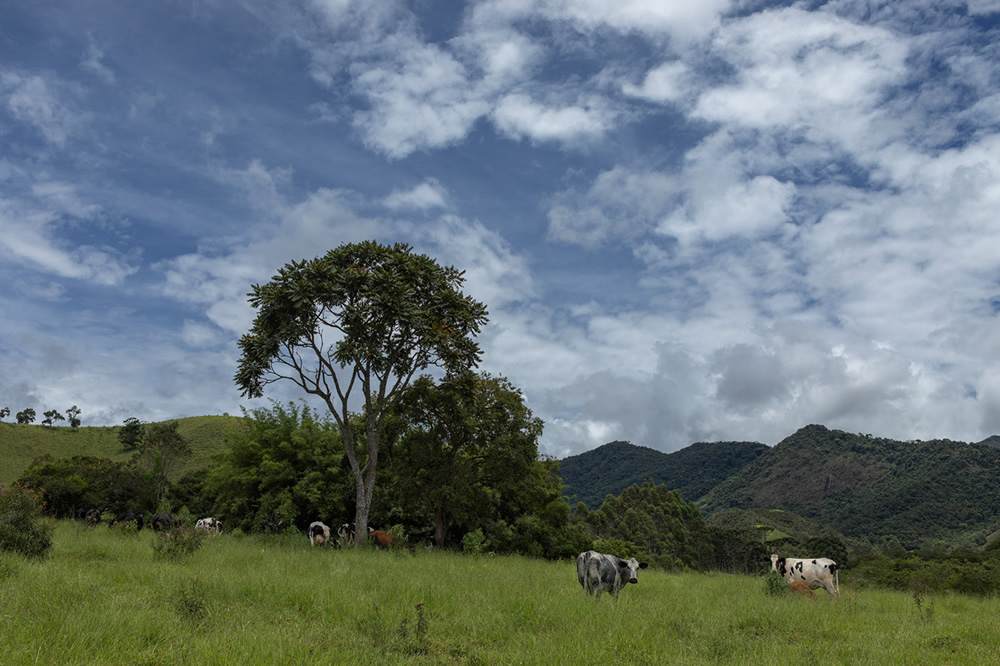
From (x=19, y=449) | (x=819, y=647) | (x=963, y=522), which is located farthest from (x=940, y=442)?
(x=19, y=449)

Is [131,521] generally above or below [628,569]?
below

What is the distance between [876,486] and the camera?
140 metres

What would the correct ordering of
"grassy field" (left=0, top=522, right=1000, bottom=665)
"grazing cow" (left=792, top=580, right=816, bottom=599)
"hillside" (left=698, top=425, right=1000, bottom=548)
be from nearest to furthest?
"grassy field" (left=0, top=522, right=1000, bottom=665) → "grazing cow" (left=792, top=580, right=816, bottom=599) → "hillside" (left=698, top=425, right=1000, bottom=548)

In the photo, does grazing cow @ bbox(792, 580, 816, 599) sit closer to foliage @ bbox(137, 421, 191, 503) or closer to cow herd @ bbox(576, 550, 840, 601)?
cow herd @ bbox(576, 550, 840, 601)

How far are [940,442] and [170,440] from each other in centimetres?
17261

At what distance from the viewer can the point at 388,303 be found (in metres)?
24.1

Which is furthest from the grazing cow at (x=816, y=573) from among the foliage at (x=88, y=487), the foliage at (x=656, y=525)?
the foliage at (x=656, y=525)

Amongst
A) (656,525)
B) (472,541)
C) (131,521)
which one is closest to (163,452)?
(131,521)

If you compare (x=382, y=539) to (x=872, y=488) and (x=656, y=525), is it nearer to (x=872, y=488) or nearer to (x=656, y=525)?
(x=656, y=525)

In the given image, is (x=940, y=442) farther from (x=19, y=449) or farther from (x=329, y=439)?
(x=19, y=449)

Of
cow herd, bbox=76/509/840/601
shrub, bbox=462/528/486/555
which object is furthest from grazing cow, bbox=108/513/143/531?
shrub, bbox=462/528/486/555

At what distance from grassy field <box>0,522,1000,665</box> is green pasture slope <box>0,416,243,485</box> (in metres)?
76.9

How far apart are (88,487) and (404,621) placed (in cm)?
4325

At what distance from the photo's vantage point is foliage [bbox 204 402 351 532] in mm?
31156
